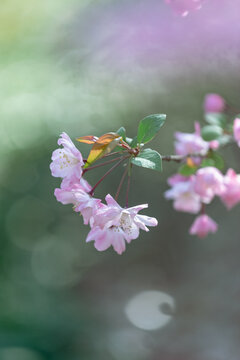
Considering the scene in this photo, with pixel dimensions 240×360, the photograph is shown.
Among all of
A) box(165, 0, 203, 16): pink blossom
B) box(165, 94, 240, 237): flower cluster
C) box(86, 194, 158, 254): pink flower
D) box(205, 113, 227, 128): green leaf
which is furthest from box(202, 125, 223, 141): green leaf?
box(86, 194, 158, 254): pink flower

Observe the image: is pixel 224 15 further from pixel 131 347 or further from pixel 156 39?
pixel 131 347

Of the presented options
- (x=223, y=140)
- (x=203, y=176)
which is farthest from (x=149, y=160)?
(x=223, y=140)

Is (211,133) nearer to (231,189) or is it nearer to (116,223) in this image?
(231,189)

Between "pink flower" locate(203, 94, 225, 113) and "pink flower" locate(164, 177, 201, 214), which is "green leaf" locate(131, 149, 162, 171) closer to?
"pink flower" locate(164, 177, 201, 214)

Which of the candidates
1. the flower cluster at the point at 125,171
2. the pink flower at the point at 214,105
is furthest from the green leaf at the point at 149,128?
the pink flower at the point at 214,105

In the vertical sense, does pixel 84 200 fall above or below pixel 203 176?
below

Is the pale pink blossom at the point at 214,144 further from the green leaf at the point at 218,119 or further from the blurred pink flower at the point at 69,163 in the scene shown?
the blurred pink flower at the point at 69,163
